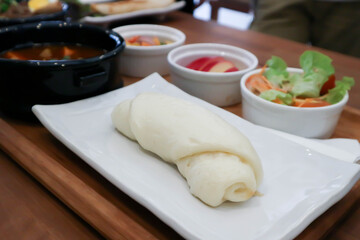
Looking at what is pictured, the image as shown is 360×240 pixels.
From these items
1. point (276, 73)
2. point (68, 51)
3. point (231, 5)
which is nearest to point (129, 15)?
point (68, 51)

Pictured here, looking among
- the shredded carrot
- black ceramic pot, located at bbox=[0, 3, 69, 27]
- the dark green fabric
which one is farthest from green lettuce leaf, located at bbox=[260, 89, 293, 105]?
the dark green fabric

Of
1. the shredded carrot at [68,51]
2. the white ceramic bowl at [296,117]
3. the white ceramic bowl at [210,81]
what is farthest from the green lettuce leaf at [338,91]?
the shredded carrot at [68,51]

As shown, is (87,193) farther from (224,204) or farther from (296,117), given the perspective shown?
(296,117)

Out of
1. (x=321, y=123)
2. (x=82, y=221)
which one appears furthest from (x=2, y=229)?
(x=321, y=123)

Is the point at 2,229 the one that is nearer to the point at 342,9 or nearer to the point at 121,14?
the point at 121,14

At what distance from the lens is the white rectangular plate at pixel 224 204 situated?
689 mm

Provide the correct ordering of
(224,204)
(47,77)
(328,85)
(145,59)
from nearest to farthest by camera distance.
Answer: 1. (224,204)
2. (47,77)
3. (328,85)
4. (145,59)

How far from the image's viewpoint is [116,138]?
963 millimetres

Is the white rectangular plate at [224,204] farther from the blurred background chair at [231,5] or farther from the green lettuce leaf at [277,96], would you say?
the blurred background chair at [231,5]

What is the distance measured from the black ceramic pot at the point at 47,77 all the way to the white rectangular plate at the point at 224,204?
0.17ft

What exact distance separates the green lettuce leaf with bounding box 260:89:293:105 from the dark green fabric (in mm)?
1442

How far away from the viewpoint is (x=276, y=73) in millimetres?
1205

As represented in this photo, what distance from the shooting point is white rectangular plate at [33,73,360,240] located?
69 centimetres

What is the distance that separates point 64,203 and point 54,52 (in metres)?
0.63
